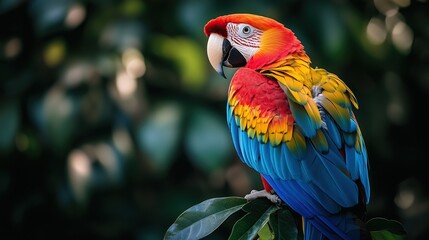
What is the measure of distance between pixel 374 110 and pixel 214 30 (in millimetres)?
1283

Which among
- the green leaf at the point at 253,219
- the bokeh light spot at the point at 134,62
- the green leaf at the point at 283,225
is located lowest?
the green leaf at the point at 283,225

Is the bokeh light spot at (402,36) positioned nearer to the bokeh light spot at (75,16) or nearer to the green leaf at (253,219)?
the bokeh light spot at (75,16)

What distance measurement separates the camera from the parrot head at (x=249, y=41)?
97 centimetres

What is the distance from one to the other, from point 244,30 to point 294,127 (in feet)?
0.50

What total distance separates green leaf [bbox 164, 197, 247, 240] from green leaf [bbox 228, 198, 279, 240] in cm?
2

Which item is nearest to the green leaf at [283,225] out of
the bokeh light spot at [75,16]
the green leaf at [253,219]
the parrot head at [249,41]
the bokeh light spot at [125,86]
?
the green leaf at [253,219]

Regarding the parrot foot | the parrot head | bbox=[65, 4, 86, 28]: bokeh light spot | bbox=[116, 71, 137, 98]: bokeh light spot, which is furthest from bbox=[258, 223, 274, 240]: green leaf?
bbox=[65, 4, 86, 28]: bokeh light spot

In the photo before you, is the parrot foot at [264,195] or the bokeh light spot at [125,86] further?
the bokeh light spot at [125,86]

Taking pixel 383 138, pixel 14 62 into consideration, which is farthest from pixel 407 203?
pixel 14 62

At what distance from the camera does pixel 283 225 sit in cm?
86

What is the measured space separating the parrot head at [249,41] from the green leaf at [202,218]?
0.63 feet

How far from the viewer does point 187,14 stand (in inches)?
81.4

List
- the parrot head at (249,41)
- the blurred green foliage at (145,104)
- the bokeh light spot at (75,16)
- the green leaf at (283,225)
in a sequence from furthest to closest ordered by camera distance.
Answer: the bokeh light spot at (75,16)
the blurred green foliage at (145,104)
the parrot head at (249,41)
the green leaf at (283,225)

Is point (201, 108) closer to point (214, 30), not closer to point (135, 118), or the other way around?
point (135, 118)
